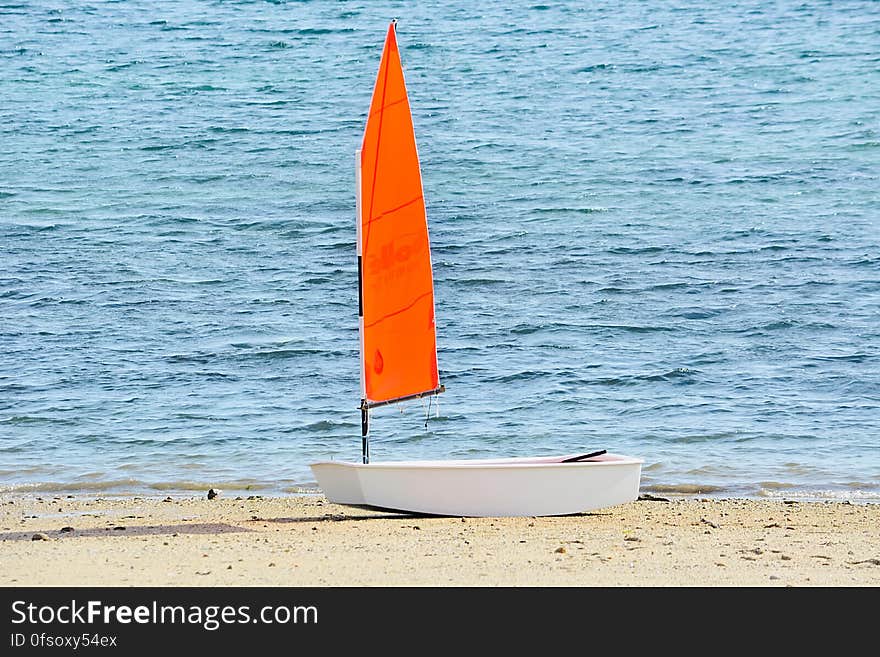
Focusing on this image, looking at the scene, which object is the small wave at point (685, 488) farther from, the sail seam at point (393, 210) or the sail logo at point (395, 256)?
the sail seam at point (393, 210)

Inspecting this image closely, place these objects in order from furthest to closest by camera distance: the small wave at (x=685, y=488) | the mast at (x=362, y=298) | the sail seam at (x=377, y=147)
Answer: the small wave at (x=685, y=488), the sail seam at (x=377, y=147), the mast at (x=362, y=298)

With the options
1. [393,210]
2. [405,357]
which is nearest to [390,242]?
[393,210]

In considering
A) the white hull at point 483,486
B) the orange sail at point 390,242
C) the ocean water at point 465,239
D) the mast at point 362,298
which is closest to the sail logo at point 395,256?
the orange sail at point 390,242

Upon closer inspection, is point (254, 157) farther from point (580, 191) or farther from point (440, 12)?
point (440, 12)

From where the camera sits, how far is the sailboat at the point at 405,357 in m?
11.0

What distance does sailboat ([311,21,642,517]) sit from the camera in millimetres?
11016

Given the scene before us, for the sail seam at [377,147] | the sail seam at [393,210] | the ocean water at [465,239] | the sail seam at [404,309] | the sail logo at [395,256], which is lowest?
the ocean water at [465,239]

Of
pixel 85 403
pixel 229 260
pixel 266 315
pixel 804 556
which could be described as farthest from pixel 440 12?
pixel 804 556

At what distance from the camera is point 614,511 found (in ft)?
38.8

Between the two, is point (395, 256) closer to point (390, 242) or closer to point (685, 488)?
point (390, 242)

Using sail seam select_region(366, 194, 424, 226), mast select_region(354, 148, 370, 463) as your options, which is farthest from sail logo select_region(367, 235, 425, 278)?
sail seam select_region(366, 194, 424, 226)

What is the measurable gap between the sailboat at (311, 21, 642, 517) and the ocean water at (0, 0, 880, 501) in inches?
94.1

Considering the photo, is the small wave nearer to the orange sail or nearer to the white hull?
the white hull

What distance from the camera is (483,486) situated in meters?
11.0
